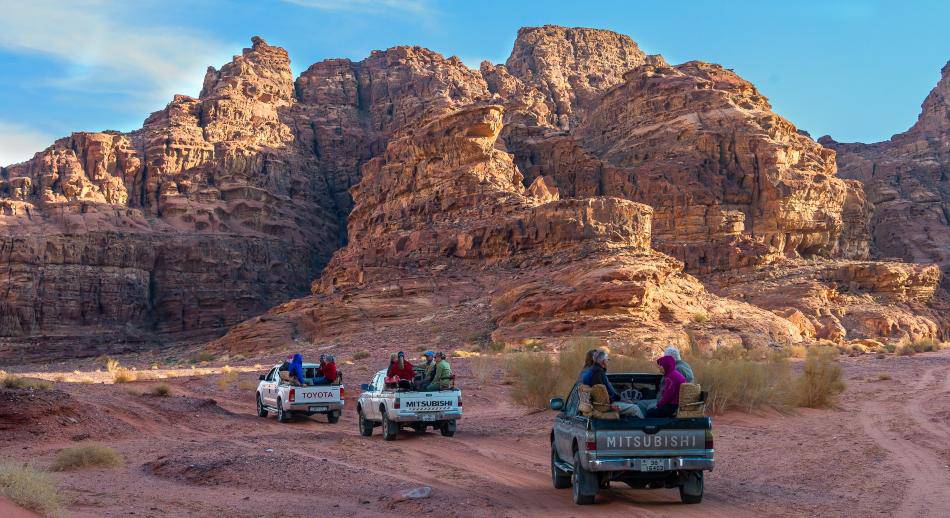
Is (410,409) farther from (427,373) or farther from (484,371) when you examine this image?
(484,371)

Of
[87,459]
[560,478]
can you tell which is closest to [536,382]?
[560,478]

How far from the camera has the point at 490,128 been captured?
68125mm

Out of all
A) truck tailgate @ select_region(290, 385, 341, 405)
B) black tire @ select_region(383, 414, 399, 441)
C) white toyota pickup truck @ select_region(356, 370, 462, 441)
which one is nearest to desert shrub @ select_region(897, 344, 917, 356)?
truck tailgate @ select_region(290, 385, 341, 405)

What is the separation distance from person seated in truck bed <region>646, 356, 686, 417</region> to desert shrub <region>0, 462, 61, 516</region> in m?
6.22

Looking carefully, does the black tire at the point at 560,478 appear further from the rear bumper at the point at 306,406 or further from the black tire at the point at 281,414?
the black tire at the point at 281,414

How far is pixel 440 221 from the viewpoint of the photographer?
217 feet

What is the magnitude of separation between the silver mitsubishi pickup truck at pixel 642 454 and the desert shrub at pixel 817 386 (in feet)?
41.2

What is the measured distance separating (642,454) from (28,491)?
594 centimetres

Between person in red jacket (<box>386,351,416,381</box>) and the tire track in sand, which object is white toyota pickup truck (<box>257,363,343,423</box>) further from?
the tire track in sand

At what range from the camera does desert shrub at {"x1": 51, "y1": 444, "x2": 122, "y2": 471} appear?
1314cm

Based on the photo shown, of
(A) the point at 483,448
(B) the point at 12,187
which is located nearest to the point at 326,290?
(B) the point at 12,187

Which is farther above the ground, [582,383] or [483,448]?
[582,383]

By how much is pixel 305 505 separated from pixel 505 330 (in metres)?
33.9

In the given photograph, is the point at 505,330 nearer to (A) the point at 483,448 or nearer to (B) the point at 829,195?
(A) the point at 483,448
